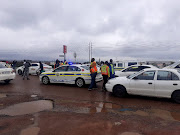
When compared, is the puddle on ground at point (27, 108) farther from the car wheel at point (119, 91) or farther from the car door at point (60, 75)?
the car door at point (60, 75)

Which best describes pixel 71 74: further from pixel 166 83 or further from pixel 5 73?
pixel 166 83

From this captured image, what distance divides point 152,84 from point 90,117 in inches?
127

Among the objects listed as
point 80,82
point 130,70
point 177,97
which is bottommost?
point 177,97

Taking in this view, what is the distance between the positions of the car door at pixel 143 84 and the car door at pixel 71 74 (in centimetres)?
380

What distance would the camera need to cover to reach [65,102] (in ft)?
19.3

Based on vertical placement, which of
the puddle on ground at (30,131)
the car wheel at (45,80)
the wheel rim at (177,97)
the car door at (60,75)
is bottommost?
the puddle on ground at (30,131)

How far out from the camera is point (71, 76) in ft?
30.5

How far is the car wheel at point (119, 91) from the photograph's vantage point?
659 centimetres

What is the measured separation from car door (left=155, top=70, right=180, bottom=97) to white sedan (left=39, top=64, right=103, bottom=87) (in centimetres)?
387

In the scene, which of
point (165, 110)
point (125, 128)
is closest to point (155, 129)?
point (125, 128)

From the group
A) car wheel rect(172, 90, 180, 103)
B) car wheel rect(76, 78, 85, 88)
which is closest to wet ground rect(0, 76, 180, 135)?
car wheel rect(172, 90, 180, 103)

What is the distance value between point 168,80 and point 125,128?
336 cm

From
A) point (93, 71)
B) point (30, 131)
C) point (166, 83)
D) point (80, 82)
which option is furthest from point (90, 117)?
point (80, 82)

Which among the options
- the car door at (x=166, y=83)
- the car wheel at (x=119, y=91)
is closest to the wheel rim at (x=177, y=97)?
the car door at (x=166, y=83)
